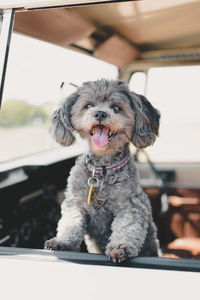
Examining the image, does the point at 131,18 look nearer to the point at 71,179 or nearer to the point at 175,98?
the point at 71,179

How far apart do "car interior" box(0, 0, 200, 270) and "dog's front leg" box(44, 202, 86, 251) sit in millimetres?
772

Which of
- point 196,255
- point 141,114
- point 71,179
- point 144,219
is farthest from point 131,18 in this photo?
point 196,255

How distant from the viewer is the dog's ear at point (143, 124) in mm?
2385

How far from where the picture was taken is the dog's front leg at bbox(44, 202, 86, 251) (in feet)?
6.57

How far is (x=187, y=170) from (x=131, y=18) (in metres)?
2.13

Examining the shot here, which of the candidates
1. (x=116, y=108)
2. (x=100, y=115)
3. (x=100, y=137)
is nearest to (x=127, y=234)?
(x=100, y=137)

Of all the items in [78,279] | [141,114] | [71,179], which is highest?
[141,114]

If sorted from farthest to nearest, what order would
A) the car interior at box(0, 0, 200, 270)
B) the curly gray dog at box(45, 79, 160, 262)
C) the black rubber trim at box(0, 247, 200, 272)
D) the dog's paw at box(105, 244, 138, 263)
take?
the car interior at box(0, 0, 200, 270) → the curly gray dog at box(45, 79, 160, 262) → the dog's paw at box(105, 244, 138, 263) → the black rubber trim at box(0, 247, 200, 272)

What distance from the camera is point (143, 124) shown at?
2.40m

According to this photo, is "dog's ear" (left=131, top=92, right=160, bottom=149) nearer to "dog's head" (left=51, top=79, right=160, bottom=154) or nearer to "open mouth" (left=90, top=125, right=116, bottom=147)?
"dog's head" (left=51, top=79, right=160, bottom=154)

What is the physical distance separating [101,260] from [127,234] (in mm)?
481

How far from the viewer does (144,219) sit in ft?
7.40

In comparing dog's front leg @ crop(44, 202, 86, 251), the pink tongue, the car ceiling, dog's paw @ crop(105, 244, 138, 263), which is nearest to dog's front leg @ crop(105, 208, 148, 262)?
dog's paw @ crop(105, 244, 138, 263)

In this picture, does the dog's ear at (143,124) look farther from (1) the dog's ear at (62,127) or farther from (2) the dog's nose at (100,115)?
(1) the dog's ear at (62,127)
